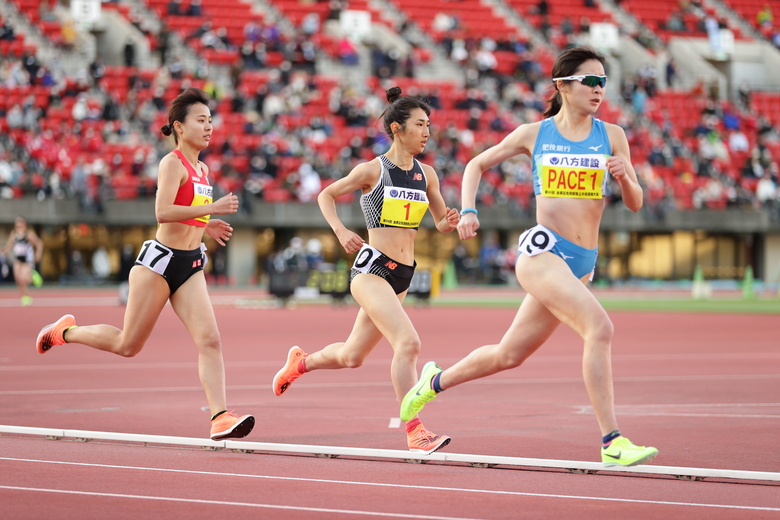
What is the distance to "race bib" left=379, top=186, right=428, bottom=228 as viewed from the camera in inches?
302

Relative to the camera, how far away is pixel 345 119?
40.7m

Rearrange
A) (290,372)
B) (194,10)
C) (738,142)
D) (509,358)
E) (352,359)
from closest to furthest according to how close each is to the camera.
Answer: (509,358), (352,359), (290,372), (194,10), (738,142)

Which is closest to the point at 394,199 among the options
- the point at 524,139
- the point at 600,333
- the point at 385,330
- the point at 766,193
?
the point at 385,330

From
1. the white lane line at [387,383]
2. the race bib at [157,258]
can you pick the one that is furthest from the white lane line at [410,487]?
the white lane line at [387,383]

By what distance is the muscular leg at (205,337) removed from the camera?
7520mm

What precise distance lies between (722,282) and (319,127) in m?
17.9

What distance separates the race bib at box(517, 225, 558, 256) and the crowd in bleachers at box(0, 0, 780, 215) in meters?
29.6

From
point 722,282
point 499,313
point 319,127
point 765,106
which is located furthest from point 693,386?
point 765,106

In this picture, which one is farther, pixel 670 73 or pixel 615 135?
pixel 670 73

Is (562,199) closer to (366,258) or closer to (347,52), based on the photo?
(366,258)

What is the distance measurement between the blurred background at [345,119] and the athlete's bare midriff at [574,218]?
2359cm

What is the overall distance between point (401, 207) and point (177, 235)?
154cm

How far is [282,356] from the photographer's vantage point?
15281 millimetres

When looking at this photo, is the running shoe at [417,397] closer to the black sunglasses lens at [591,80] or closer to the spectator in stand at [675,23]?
the black sunglasses lens at [591,80]
